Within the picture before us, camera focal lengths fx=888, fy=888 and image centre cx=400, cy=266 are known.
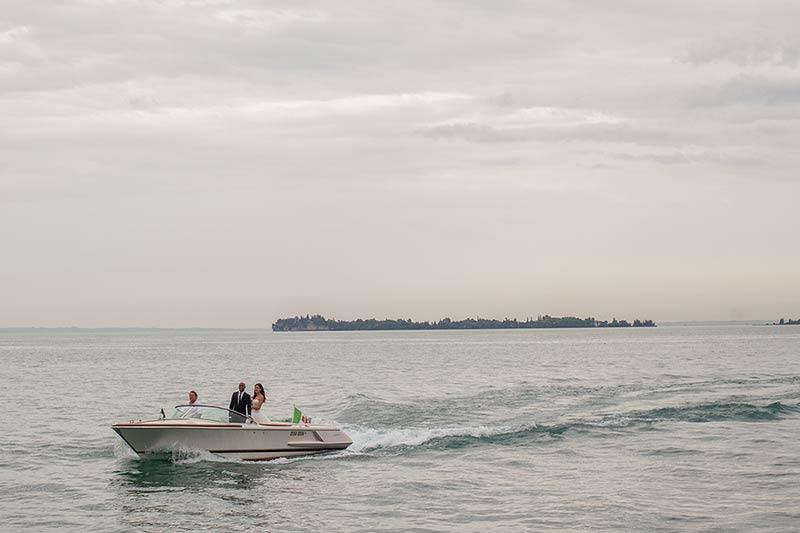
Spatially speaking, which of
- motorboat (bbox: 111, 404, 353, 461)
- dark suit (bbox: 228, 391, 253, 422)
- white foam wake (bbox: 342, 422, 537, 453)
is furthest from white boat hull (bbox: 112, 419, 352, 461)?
white foam wake (bbox: 342, 422, 537, 453)

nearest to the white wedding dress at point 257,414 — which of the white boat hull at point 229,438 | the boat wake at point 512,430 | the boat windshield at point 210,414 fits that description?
the white boat hull at point 229,438

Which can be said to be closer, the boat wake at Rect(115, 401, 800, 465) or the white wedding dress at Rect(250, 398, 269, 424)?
the white wedding dress at Rect(250, 398, 269, 424)

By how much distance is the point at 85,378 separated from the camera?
74250mm

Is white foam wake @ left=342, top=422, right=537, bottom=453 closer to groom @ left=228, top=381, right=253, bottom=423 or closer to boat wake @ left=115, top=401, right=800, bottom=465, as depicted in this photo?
boat wake @ left=115, top=401, right=800, bottom=465

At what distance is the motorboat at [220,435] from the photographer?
91.1 ft

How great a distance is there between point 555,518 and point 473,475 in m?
5.65

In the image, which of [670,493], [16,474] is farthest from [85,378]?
[670,493]

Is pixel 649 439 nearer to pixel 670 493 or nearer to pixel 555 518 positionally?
pixel 670 493

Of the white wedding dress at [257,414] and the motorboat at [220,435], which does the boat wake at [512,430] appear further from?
the white wedding dress at [257,414]

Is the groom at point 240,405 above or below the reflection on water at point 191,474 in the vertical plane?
above

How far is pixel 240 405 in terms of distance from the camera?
29.0m

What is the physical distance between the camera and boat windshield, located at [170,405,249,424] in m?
28.4

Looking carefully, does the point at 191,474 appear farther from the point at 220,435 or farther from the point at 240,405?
the point at 240,405

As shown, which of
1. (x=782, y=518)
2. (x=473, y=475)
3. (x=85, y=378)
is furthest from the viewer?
(x=85, y=378)
